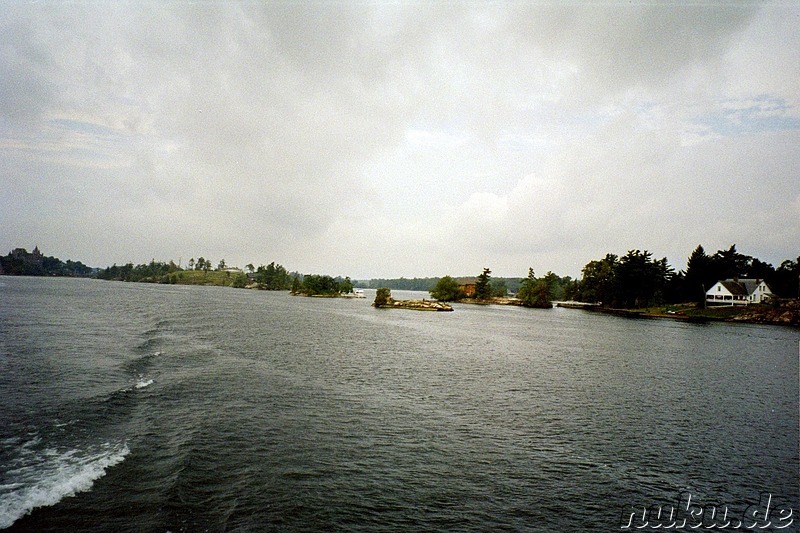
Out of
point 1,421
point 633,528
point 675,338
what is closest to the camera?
point 633,528

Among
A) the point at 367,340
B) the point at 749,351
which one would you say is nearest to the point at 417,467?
the point at 367,340

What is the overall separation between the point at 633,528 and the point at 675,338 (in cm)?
8744

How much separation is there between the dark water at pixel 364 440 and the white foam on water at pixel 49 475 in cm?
9

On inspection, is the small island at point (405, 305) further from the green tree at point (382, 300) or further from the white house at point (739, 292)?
the white house at point (739, 292)

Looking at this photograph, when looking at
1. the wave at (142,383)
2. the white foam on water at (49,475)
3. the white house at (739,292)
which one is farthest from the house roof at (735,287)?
the white foam on water at (49,475)

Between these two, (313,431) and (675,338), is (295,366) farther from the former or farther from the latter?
(675,338)

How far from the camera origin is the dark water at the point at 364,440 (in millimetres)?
17188

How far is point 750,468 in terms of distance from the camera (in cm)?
2330

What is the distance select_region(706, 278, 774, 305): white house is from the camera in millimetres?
157625

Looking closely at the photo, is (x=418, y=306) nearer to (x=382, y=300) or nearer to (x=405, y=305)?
(x=405, y=305)

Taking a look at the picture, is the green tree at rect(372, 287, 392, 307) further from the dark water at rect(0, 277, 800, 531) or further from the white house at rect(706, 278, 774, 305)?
the white house at rect(706, 278, 774, 305)

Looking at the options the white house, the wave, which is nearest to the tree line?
the white house

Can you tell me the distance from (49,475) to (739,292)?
205 m

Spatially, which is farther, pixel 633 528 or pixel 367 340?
pixel 367 340
